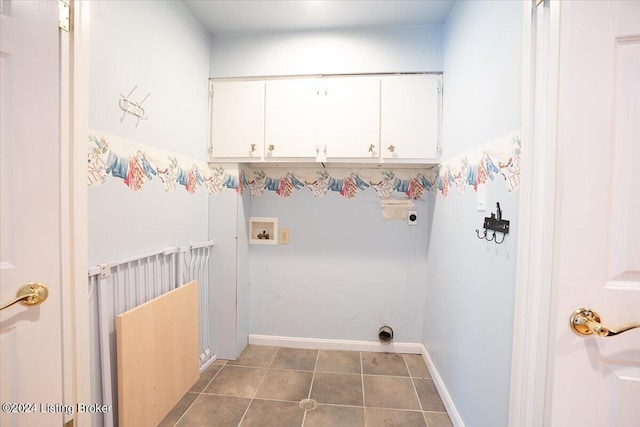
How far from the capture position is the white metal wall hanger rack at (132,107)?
1233 millimetres

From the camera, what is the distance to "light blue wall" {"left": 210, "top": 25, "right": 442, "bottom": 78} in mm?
1874

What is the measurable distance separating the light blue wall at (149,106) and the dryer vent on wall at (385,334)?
67.3 inches

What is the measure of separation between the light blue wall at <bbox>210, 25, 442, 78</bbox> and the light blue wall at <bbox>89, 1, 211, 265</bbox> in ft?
0.82

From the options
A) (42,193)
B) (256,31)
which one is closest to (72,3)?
(42,193)

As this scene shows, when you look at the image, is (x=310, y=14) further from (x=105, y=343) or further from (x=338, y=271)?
(x=105, y=343)

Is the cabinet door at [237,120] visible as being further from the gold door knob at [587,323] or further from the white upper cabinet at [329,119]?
the gold door knob at [587,323]

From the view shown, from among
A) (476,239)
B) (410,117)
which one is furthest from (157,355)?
(410,117)

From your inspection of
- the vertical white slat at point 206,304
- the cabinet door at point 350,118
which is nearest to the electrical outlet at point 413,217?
the cabinet door at point 350,118

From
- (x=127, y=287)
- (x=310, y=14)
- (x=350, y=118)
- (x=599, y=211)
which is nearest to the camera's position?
(x=599, y=211)

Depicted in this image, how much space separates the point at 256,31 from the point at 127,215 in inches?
66.2

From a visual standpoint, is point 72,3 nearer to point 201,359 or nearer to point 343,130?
point 343,130

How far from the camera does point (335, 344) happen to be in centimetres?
223

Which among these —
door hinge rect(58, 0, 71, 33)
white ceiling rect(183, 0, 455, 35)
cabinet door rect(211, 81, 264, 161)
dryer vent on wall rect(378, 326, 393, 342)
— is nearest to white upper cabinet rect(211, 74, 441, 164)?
cabinet door rect(211, 81, 264, 161)

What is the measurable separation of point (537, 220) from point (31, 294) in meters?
1.62
